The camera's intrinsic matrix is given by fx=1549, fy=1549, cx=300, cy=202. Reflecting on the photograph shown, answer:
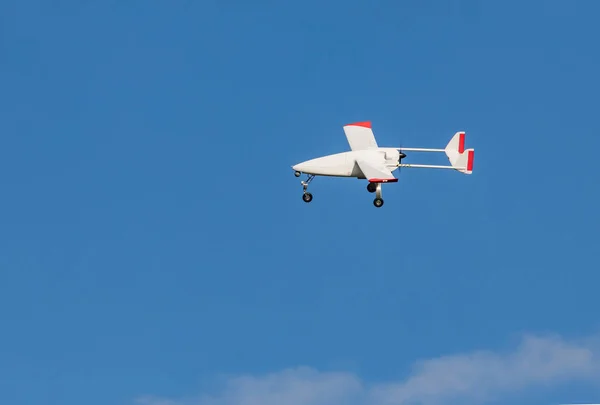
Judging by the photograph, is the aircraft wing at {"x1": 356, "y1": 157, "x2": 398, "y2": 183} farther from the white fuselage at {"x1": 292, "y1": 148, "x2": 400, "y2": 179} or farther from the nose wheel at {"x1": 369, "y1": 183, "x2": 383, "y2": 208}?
the nose wheel at {"x1": 369, "y1": 183, "x2": 383, "y2": 208}

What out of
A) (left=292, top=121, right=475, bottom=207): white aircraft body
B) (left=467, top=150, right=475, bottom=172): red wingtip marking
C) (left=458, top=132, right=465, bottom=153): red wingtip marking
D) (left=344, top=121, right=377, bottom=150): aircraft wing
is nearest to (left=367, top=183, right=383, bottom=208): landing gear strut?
(left=292, top=121, right=475, bottom=207): white aircraft body

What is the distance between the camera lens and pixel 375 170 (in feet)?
502

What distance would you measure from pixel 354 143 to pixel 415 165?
21.8ft

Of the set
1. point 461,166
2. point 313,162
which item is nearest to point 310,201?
point 313,162

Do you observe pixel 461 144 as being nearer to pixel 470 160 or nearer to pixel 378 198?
pixel 470 160

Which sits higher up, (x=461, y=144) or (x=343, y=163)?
(x=461, y=144)

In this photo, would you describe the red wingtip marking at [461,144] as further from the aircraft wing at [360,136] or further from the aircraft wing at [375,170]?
the aircraft wing at [360,136]

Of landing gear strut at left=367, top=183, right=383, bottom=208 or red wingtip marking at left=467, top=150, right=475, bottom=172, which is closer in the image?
landing gear strut at left=367, top=183, right=383, bottom=208

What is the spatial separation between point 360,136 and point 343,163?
145 inches

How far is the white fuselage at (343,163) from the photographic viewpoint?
155125 millimetres

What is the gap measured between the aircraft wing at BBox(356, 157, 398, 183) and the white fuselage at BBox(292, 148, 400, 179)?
57 cm

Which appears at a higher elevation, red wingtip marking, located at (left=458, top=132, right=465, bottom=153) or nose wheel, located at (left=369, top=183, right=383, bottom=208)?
red wingtip marking, located at (left=458, top=132, right=465, bottom=153)

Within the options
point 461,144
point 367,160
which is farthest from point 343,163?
point 461,144

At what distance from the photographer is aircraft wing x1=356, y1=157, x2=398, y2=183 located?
152 m
